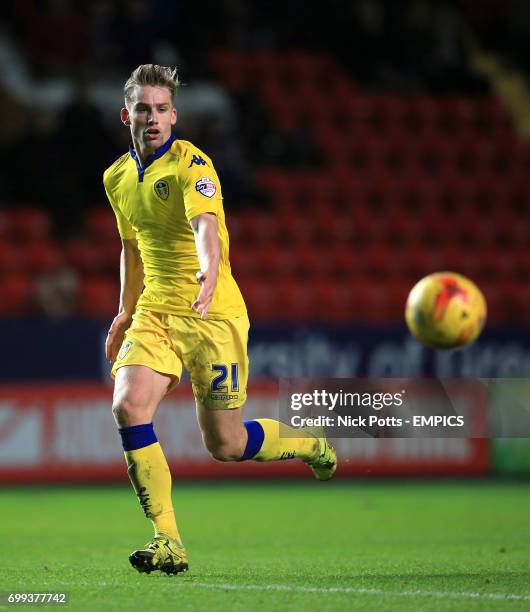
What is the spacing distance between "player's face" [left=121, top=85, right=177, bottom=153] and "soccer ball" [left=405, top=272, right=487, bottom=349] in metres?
1.90

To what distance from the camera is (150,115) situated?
550 cm

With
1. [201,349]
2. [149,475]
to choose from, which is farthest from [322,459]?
[149,475]

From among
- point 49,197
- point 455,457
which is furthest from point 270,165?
point 455,457

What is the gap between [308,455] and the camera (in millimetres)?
6305

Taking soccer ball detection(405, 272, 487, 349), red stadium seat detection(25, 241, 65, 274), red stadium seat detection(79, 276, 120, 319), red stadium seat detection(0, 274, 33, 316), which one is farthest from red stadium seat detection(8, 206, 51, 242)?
soccer ball detection(405, 272, 487, 349)

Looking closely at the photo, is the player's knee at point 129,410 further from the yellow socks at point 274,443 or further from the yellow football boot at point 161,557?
the yellow socks at point 274,443

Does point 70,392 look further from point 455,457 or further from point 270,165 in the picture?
point 270,165

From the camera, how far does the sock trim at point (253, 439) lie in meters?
5.86

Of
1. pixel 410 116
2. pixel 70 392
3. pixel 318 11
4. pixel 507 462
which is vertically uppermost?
pixel 318 11

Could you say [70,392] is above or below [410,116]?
below

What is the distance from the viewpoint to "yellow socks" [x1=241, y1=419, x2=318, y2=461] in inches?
233

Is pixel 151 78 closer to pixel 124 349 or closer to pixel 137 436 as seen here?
pixel 124 349

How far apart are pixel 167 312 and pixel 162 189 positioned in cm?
54

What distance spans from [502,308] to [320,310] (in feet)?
6.92
